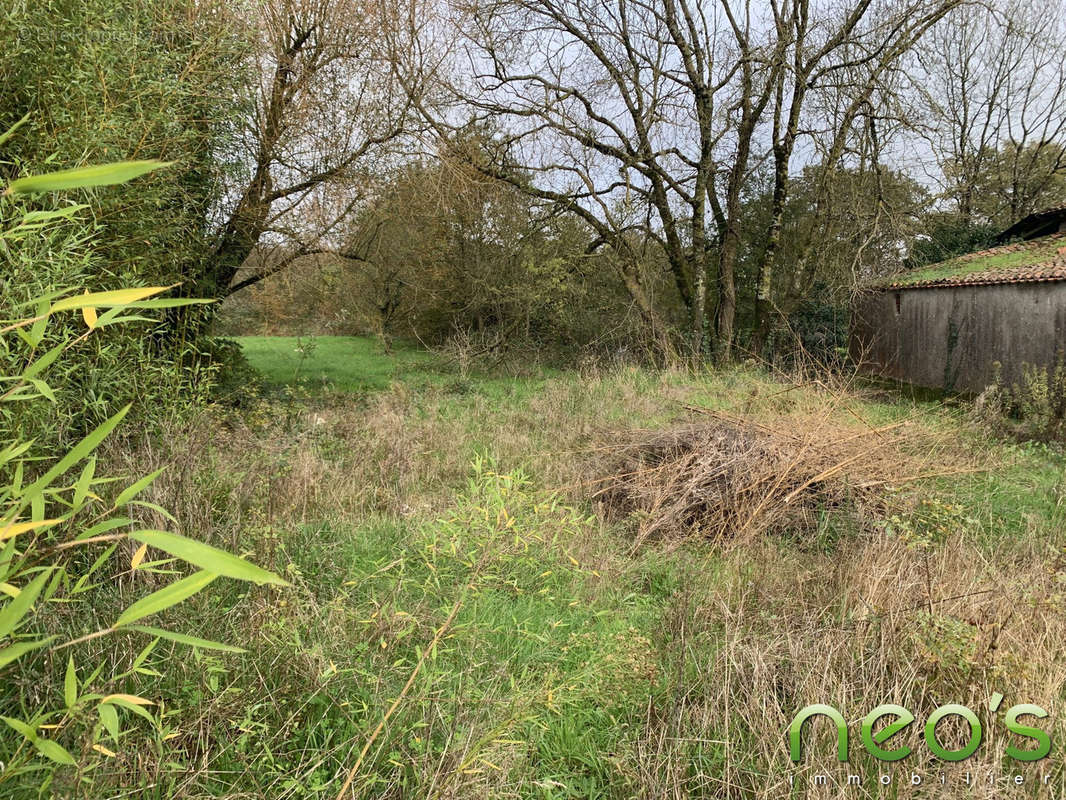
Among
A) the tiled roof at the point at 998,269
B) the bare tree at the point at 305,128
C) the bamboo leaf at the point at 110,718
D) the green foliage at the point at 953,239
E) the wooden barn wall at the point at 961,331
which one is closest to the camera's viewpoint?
the bamboo leaf at the point at 110,718

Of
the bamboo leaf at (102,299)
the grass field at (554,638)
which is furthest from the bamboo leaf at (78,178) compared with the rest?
the grass field at (554,638)

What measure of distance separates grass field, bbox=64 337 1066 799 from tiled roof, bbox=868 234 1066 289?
9.58 metres

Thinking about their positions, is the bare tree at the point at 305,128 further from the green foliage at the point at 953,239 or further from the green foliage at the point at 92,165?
the green foliage at the point at 953,239

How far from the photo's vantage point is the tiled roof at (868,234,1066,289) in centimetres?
1163

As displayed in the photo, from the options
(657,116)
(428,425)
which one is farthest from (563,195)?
(428,425)

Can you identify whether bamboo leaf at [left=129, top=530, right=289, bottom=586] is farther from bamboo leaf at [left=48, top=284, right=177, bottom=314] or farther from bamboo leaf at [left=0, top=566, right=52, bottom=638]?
bamboo leaf at [left=48, top=284, right=177, bottom=314]

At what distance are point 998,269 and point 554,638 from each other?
1514cm

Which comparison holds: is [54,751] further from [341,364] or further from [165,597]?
[341,364]

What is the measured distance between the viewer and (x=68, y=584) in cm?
154

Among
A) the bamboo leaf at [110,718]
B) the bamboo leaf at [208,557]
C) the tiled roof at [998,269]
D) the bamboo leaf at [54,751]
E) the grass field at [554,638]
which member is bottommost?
the grass field at [554,638]

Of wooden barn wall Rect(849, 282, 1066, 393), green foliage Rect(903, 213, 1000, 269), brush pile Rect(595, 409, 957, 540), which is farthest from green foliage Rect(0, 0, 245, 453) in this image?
green foliage Rect(903, 213, 1000, 269)

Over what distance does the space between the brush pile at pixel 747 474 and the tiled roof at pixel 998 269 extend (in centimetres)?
926

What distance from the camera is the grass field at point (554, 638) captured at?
1.85 meters

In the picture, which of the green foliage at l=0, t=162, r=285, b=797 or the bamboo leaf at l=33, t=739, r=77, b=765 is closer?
the green foliage at l=0, t=162, r=285, b=797
